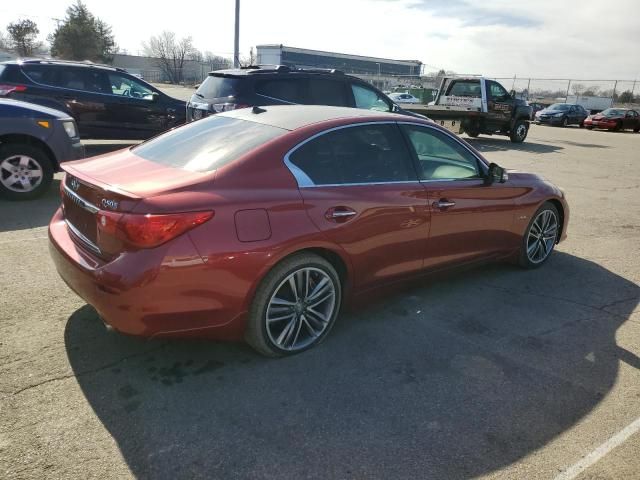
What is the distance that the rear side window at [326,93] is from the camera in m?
9.05

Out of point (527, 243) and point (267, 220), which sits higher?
point (267, 220)

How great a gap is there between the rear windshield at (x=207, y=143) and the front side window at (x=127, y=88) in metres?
7.38

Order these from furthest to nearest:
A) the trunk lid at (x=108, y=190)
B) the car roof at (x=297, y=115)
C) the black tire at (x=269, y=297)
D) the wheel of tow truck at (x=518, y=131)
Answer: the wheel of tow truck at (x=518, y=131) → the car roof at (x=297, y=115) → the black tire at (x=269, y=297) → the trunk lid at (x=108, y=190)

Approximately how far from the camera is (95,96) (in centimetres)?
1004

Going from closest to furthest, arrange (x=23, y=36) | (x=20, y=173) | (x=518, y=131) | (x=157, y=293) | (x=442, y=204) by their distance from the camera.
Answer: (x=157, y=293), (x=442, y=204), (x=20, y=173), (x=518, y=131), (x=23, y=36)

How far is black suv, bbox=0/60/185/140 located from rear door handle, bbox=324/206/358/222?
827cm

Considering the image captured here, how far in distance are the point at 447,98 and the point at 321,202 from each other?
16.5 m

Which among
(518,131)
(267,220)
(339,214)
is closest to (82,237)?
(267,220)

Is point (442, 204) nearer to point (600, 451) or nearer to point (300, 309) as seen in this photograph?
point (300, 309)

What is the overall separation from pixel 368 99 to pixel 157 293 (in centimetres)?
787

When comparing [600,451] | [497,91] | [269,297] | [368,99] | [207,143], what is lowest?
[600,451]

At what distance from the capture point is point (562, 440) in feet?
8.77

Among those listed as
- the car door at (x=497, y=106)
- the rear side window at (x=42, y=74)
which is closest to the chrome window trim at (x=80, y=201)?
the rear side window at (x=42, y=74)

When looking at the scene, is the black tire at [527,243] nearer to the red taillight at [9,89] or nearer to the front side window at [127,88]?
the front side window at [127,88]
